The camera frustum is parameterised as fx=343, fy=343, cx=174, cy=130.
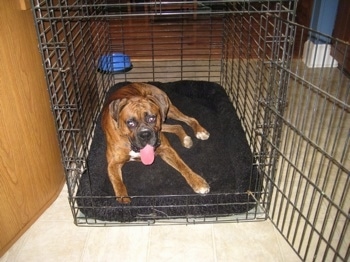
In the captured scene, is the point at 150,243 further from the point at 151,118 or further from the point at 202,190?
the point at 151,118

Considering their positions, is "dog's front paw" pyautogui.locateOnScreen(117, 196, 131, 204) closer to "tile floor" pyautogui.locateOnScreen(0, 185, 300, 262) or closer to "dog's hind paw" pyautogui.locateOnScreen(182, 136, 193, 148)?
"tile floor" pyautogui.locateOnScreen(0, 185, 300, 262)

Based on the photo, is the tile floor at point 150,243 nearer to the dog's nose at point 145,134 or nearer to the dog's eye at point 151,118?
the dog's nose at point 145,134

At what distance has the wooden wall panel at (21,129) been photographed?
1.86 metres

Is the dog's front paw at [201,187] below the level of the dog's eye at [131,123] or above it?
below

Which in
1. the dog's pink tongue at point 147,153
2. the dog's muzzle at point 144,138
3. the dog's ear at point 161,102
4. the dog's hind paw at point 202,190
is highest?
the dog's ear at point 161,102

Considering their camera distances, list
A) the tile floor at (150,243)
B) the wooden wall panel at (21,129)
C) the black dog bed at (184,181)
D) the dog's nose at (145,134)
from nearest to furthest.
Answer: the wooden wall panel at (21,129)
the tile floor at (150,243)
the black dog bed at (184,181)
the dog's nose at (145,134)

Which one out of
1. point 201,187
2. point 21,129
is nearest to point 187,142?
point 201,187

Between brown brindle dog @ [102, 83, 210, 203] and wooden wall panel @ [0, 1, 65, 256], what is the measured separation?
1.45ft

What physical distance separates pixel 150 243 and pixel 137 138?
69 centimetres

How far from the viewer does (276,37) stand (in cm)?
179

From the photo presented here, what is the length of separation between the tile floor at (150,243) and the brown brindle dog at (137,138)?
26 cm

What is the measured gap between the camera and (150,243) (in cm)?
213

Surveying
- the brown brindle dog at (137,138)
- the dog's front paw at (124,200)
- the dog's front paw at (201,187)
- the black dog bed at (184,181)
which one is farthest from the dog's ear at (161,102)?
the dog's front paw at (124,200)

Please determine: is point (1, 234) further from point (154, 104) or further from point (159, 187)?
point (154, 104)
